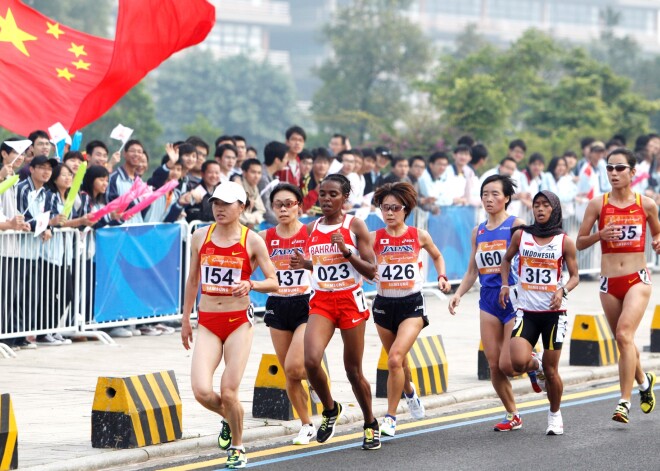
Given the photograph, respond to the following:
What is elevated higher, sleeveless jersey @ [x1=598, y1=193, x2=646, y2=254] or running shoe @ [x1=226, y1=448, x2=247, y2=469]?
sleeveless jersey @ [x1=598, y1=193, x2=646, y2=254]

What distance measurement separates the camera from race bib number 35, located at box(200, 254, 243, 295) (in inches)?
379

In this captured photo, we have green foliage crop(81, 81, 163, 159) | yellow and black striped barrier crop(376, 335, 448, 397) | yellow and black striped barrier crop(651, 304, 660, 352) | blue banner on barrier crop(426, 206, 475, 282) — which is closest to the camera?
yellow and black striped barrier crop(376, 335, 448, 397)

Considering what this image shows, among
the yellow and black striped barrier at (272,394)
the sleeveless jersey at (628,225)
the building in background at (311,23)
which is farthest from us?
the building in background at (311,23)

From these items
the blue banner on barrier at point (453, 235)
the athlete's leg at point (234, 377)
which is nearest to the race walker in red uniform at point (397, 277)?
the athlete's leg at point (234, 377)

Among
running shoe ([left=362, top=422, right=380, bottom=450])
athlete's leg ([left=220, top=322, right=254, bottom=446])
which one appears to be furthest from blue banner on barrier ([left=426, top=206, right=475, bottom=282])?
athlete's leg ([left=220, top=322, right=254, bottom=446])

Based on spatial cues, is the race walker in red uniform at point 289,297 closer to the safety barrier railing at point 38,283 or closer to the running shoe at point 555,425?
the running shoe at point 555,425

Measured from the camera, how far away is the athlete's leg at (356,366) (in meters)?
10.2

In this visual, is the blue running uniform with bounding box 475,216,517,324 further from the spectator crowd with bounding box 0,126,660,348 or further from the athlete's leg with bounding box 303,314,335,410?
the spectator crowd with bounding box 0,126,660,348

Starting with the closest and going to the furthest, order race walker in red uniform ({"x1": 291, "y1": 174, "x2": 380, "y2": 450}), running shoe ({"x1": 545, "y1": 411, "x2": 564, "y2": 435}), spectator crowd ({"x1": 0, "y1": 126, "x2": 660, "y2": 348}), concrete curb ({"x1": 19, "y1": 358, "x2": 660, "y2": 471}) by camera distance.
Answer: concrete curb ({"x1": 19, "y1": 358, "x2": 660, "y2": 471})
race walker in red uniform ({"x1": 291, "y1": 174, "x2": 380, "y2": 450})
running shoe ({"x1": 545, "y1": 411, "x2": 564, "y2": 435})
spectator crowd ({"x1": 0, "y1": 126, "x2": 660, "y2": 348})

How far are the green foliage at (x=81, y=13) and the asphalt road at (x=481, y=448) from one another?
65.9 metres

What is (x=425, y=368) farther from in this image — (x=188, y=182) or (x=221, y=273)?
(x=188, y=182)

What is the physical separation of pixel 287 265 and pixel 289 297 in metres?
0.23

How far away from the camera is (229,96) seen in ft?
322

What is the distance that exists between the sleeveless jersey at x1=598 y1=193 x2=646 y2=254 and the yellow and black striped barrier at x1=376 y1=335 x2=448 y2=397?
74.7 inches
